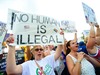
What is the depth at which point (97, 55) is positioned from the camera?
2.03 metres

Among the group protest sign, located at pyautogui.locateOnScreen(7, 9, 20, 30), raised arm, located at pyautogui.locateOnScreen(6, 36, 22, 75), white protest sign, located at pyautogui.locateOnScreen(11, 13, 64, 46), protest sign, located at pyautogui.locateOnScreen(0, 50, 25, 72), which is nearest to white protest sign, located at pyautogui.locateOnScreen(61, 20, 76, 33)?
white protest sign, located at pyautogui.locateOnScreen(11, 13, 64, 46)

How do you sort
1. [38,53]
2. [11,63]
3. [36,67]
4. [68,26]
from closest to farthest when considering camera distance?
[11,63], [36,67], [38,53], [68,26]

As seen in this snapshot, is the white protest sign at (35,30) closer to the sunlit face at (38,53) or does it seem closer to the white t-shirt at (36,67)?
the sunlit face at (38,53)

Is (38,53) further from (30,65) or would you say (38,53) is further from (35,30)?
(35,30)

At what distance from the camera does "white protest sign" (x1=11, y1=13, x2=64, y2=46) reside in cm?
145

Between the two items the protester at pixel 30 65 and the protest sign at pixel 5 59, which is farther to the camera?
the protest sign at pixel 5 59

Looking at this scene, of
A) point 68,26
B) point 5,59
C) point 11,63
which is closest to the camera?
point 11,63

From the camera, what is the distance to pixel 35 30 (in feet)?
5.26

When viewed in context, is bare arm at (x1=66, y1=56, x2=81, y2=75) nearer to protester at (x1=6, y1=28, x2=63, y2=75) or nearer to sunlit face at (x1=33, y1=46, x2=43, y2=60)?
protester at (x1=6, y1=28, x2=63, y2=75)

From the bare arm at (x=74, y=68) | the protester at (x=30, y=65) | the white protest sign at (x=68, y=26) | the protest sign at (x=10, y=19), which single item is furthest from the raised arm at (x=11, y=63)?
the white protest sign at (x=68, y=26)

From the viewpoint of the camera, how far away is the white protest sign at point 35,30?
4.75ft

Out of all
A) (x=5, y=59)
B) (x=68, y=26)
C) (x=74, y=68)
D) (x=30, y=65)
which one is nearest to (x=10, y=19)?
(x=30, y=65)

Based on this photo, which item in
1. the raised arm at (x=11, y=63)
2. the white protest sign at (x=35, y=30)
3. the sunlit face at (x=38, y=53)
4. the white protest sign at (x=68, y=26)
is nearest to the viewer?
the raised arm at (x=11, y=63)

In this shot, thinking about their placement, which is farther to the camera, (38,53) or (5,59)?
(5,59)
